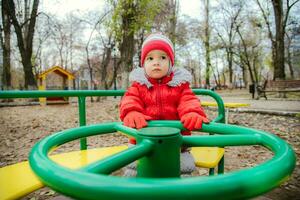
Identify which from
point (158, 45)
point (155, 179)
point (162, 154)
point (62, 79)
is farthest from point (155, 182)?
point (62, 79)

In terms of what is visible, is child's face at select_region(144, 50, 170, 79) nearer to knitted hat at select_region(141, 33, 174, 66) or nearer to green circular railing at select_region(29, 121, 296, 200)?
knitted hat at select_region(141, 33, 174, 66)

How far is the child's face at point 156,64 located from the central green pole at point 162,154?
2.84ft

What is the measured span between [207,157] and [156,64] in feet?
2.90

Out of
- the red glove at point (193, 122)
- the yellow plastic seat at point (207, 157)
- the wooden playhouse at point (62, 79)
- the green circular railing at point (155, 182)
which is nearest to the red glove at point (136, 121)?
the red glove at point (193, 122)

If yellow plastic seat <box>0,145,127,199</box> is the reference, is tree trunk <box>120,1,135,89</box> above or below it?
above

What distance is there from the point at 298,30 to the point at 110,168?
25.6 m

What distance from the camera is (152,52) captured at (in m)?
1.64

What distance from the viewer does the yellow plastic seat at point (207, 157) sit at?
1.94 metres

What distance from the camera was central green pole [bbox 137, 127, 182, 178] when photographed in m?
0.79

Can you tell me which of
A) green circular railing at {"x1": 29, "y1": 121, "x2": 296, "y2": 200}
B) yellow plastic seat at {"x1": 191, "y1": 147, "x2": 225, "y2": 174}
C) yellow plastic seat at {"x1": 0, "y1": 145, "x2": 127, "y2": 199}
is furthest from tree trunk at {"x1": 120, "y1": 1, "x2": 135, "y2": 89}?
green circular railing at {"x1": 29, "y1": 121, "x2": 296, "y2": 200}

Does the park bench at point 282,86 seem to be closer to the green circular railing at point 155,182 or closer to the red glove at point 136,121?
the red glove at point 136,121

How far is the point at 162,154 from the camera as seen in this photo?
2.62 ft

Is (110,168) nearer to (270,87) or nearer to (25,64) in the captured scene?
(270,87)

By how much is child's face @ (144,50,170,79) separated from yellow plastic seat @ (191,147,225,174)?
713 millimetres
